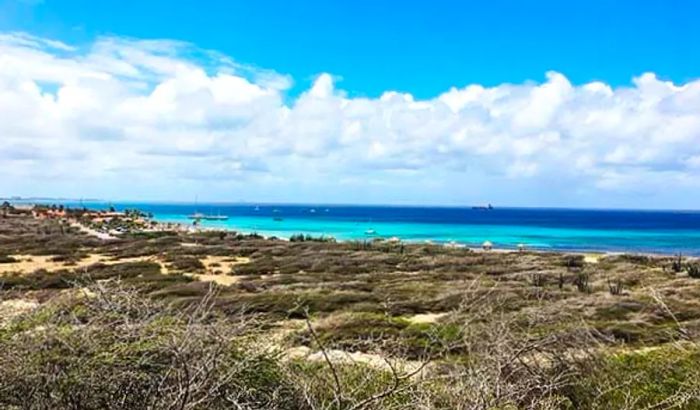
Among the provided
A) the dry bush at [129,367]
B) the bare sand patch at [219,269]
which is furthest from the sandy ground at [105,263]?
the dry bush at [129,367]

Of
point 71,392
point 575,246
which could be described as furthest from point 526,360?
point 575,246

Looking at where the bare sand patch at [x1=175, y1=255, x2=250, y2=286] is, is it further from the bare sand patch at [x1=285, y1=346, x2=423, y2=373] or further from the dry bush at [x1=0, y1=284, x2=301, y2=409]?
the dry bush at [x1=0, y1=284, x2=301, y2=409]

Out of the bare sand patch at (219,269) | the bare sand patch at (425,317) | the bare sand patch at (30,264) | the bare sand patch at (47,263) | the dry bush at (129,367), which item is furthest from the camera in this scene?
the bare sand patch at (47,263)

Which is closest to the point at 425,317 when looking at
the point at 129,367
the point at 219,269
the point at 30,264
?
the point at 129,367

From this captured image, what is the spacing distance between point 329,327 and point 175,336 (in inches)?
384

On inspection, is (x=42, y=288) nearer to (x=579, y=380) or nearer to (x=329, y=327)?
(x=329, y=327)

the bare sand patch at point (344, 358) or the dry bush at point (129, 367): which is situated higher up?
the dry bush at point (129, 367)

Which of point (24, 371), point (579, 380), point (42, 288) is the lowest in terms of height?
point (42, 288)

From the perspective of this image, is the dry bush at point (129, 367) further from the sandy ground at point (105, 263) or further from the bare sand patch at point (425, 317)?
the sandy ground at point (105, 263)

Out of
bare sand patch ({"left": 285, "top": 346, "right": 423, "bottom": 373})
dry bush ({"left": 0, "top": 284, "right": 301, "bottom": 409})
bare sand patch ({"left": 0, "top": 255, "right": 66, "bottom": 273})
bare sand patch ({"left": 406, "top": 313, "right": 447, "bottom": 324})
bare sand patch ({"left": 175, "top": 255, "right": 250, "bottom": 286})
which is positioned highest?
dry bush ({"left": 0, "top": 284, "right": 301, "bottom": 409})

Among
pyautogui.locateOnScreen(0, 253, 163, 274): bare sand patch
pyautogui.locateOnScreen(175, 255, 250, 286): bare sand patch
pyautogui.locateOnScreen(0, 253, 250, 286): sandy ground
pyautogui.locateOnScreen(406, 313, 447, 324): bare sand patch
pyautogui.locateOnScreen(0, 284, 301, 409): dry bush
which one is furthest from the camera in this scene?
pyautogui.locateOnScreen(0, 253, 163, 274): bare sand patch

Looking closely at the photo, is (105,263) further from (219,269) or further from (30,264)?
(219,269)

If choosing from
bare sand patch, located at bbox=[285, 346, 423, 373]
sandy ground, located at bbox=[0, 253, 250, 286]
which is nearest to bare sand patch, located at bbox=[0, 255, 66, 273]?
sandy ground, located at bbox=[0, 253, 250, 286]

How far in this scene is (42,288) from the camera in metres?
22.3
